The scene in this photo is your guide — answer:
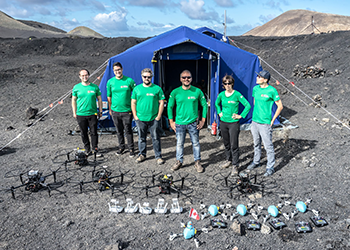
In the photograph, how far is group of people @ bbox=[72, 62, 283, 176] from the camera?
4.78 m

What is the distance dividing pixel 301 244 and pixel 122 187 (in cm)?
293

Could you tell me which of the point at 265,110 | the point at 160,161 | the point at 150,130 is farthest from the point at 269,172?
the point at 150,130

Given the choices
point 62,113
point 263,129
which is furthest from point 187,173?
point 62,113

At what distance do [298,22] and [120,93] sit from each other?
67.3m

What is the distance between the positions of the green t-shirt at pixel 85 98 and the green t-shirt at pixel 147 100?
3.19ft

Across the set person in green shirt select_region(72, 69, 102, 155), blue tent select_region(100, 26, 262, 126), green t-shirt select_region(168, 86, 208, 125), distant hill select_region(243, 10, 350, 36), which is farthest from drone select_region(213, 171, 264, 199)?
distant hill select_region(243, 10, 350, 36)

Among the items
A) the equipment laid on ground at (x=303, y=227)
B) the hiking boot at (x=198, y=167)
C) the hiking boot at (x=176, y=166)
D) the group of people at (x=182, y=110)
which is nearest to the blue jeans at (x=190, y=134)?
the group of people at (x=182, y=110)

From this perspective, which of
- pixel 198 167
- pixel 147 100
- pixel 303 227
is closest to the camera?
pixel 303 227

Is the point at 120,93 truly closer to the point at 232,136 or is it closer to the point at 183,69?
the point at 232,136

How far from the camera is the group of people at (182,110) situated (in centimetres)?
478

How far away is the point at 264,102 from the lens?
4.74 metres

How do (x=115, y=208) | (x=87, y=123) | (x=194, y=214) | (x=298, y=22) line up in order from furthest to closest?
1. (x=298, y=22)
2. (x=87, y=123)
3. (x=115, y=208)
4. (x=194, y=214)

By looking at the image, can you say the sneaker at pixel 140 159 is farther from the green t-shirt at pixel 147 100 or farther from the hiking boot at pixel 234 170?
the hiking boot at pixel 234 170

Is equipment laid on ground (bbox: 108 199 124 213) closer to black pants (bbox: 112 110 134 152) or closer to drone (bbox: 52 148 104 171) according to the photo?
drone (bbox: 52 148 104 171)
